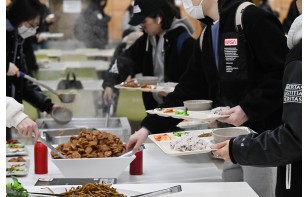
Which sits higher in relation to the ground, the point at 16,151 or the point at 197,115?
the point at 197,115

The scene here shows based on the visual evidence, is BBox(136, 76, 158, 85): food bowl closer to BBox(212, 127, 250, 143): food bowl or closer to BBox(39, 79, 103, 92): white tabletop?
BBox(39, 79, 103, 92): white tabletop

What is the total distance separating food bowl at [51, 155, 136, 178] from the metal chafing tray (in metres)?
0.88

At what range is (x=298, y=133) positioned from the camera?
1.60 m

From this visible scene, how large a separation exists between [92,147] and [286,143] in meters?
1.11

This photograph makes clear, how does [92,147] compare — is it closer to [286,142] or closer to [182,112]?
[182,112]

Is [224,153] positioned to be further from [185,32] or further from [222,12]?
[185,32]

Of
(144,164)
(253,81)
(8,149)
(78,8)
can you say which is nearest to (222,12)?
(253,81)

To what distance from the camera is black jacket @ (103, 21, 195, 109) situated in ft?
13.1

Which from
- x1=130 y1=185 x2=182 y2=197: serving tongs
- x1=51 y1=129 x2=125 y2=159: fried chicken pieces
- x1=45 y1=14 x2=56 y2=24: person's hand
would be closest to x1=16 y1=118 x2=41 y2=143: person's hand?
x1=51 y1=129 x2=125 y2=159: fried chicken pieces

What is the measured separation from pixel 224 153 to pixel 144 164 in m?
0.95

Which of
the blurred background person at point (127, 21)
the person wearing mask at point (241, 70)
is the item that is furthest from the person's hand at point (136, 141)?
the blurred background person at point (127, 21)

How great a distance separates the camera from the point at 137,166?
8.54 feet

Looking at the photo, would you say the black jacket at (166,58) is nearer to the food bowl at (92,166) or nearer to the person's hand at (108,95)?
the person's hand at (108,95)

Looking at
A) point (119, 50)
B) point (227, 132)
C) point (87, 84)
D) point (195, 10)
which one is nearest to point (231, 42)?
point (195, 10)
